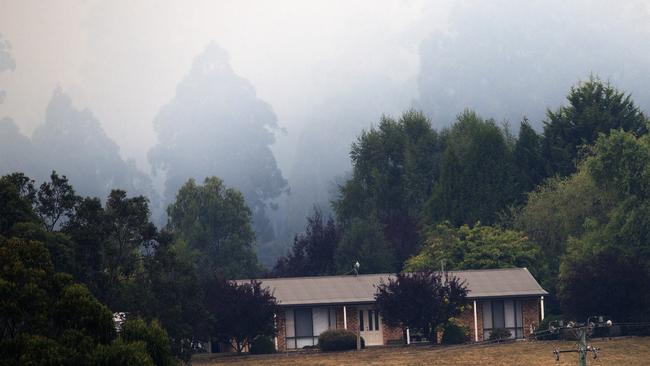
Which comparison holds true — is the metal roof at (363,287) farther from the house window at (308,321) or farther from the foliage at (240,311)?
the foliage at (240,311)

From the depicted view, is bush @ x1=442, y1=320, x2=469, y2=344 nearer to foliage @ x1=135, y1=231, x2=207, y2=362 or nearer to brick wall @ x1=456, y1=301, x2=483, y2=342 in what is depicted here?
brick wall @ x1=456, y1=301, x2=483, y2=342

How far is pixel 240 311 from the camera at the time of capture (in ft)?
233

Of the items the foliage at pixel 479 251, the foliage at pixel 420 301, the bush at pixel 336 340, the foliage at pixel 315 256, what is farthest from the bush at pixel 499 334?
the foliage at pixel 315 256

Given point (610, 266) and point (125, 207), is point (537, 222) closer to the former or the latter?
point (610, 266)

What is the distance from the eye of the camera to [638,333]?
2813 inches

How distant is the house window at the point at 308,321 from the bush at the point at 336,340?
4.31 meters

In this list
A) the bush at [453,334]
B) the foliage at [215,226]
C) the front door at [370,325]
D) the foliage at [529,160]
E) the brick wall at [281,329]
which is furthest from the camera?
the foliage at [215,226]

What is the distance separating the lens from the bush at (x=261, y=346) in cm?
7356

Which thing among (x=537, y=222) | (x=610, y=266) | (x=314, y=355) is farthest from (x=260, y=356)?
(x=537, y=222)

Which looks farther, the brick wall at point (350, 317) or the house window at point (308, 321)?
the house window at point (308, 321)

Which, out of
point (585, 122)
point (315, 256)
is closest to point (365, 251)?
point (315, 256)

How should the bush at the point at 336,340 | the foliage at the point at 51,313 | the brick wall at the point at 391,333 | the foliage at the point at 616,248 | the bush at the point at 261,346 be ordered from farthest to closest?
1. the brick wall at the point at 391,333
2. the bush at the point at 261,346
3. the bush at the point at 336,340
4. the foliage at the point at 616,248
5. the foliage at the point at 51,313

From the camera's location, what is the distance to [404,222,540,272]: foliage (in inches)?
3460

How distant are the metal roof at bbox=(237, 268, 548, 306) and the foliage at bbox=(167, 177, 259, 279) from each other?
36.3 m
